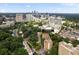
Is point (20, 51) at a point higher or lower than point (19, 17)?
lower

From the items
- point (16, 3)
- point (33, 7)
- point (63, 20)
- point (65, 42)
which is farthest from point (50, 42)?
point (16, 3)

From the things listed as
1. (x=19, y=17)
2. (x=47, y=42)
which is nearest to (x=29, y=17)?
(x=19, y=17)

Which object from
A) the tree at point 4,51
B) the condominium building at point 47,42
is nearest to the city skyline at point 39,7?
the condominium building at point 47,42

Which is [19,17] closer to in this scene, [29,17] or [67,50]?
[29,17]

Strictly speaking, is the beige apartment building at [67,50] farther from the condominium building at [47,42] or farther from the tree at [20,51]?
the tree at [20,51]

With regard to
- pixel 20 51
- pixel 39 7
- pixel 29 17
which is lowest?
pixel 20 51

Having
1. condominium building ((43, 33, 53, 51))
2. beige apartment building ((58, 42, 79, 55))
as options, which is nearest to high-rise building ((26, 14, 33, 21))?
condominium building ((43, 33, 53, 51))

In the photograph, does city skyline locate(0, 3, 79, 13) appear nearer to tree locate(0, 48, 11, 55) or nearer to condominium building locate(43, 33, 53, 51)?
condominium building locate(43, 33, 53, 51)

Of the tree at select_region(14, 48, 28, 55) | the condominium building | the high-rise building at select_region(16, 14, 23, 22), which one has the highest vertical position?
the high-rise building at select_region(16, 14, 23, 22)
